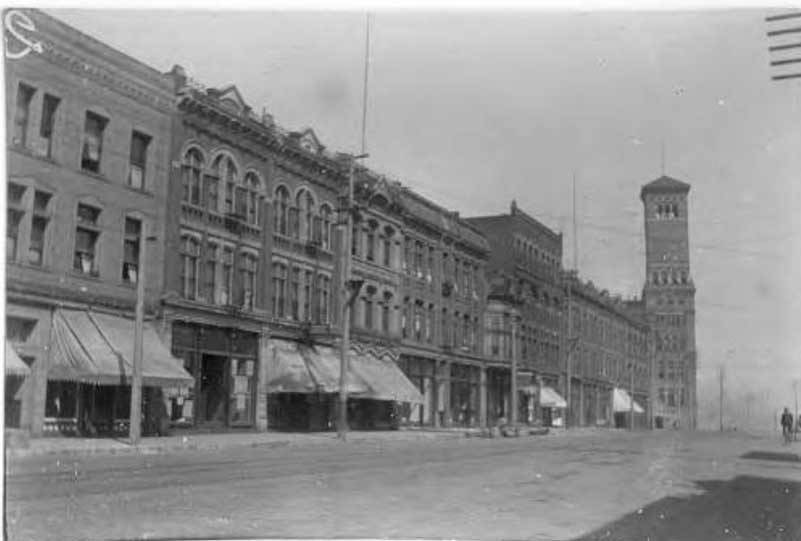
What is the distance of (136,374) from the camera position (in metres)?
18.9

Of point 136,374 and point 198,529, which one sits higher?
point 136,374

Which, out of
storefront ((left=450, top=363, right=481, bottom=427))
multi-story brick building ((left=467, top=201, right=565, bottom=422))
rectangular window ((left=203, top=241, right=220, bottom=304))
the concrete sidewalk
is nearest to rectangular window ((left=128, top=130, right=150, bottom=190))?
rectangular window ((left=203, top=241, right=220, bottom=304))

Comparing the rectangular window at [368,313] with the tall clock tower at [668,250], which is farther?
the rectangular window at [368,313]

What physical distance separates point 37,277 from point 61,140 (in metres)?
2.75

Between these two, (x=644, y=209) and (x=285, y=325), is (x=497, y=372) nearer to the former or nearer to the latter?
(x=285, y=325)

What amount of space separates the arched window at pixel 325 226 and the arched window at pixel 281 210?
4.83ft

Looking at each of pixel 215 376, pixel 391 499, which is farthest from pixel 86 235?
pixel 391 499

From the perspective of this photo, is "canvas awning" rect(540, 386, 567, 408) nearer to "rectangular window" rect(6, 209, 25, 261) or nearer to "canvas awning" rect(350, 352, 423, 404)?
"canvas awning" rect(350, 352, 423, 404)

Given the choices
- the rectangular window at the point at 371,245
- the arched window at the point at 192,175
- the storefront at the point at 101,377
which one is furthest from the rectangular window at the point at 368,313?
the storefront at the point at 101,377

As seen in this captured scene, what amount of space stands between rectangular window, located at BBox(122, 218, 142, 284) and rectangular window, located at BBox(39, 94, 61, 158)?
155 inches

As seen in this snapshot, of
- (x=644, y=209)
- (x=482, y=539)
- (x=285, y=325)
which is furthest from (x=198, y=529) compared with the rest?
(x=285, y=325)

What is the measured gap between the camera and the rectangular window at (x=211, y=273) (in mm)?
23703

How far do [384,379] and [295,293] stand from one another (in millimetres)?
4995

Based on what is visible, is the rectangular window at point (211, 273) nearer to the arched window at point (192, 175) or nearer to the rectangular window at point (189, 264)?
the rectangular window at point (189, 264)
